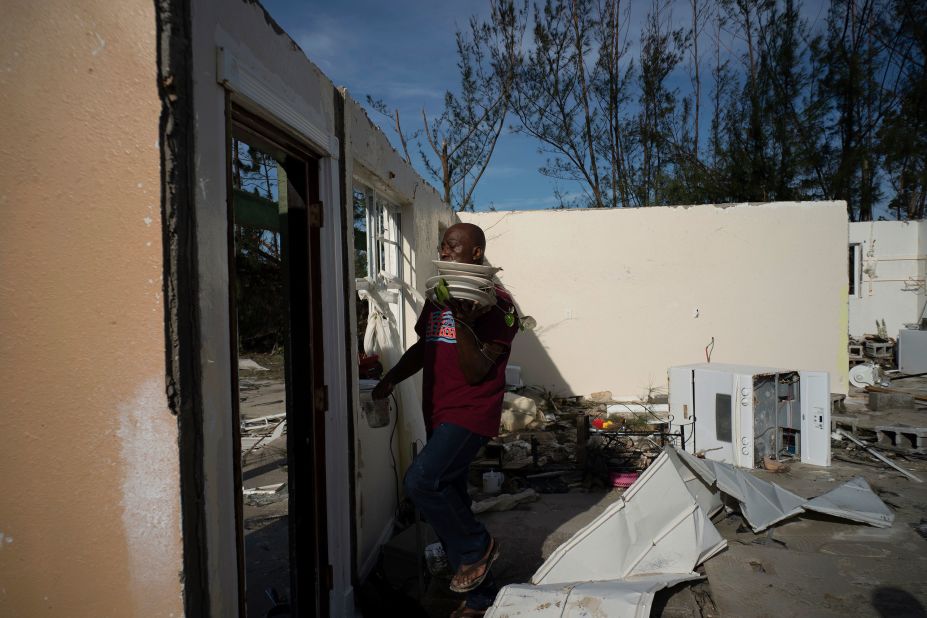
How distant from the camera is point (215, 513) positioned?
1.80 meters

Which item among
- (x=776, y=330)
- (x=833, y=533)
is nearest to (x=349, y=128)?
(x=833, y=533)

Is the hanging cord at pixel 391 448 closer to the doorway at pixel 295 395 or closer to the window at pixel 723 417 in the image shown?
the doorway at pixel 295 395

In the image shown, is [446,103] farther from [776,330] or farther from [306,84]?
[306,84]

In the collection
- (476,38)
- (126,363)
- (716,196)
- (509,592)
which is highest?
(476,38)

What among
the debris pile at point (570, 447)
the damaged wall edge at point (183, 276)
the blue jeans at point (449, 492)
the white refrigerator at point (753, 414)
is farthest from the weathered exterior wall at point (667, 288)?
the damaged wall edge at point (183, 276)

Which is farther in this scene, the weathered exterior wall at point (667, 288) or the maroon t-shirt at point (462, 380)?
the weathered exterior wall at point (667, 288)

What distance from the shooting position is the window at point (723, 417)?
558cm

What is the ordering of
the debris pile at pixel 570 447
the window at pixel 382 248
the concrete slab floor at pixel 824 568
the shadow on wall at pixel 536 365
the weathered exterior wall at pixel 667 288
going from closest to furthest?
1. the concrete slab floor at pixel 824 568
2. the window at pixel 382 248
3. the debris pile at pixel 570 447
4. the weathered exterior wall at pixel 667 288
5. the shadow on wall at pixel 536 365

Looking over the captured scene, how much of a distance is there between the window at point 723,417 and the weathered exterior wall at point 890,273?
10641 millimetres

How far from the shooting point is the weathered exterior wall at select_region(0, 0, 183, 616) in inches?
63.4

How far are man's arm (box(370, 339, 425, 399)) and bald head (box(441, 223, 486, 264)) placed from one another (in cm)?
52

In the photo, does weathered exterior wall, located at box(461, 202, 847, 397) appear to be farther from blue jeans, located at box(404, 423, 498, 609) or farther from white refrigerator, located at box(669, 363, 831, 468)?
blue jeans, located at box(404, 423, 498, 609)

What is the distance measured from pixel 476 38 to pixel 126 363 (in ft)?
54.8

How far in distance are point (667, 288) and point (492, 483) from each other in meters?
5.18
